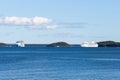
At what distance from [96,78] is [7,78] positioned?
14.7 m

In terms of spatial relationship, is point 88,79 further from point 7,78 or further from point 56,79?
point 7,78

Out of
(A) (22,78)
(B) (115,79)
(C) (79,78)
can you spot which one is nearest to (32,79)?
(A) (22,78)

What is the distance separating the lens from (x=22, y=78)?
258 feet

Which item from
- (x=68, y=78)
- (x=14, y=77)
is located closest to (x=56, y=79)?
(x=68, y=78)

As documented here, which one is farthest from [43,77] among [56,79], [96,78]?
[96,78]

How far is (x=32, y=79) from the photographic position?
77062 millimetres

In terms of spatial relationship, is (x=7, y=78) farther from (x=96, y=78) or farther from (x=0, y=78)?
(x=96, y=78)

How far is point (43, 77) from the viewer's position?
265ft

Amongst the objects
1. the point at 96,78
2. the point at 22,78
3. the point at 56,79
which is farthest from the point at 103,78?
the point at 22,78

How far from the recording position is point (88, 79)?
76.6 m

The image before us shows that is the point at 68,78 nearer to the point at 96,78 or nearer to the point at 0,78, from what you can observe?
the point at 96,78

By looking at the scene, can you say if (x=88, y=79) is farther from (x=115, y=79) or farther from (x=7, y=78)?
(x=7, y=78)

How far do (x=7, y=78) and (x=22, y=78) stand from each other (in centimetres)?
247

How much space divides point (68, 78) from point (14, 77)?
9.13 meters
